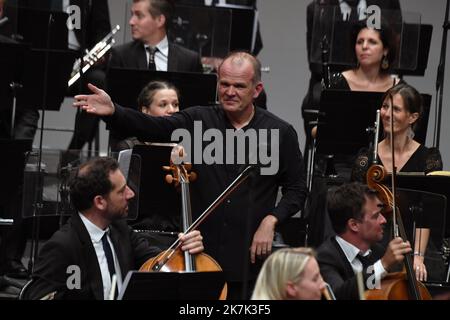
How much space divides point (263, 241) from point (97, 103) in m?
0.92

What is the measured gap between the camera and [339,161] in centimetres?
559

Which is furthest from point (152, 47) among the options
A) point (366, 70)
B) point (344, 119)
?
point (344, 119)

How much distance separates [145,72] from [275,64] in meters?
2.42

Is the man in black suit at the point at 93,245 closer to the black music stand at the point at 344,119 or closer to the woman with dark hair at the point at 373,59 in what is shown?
the black music stand at the point at 344,119

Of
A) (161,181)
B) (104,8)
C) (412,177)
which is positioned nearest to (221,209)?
(161,181)

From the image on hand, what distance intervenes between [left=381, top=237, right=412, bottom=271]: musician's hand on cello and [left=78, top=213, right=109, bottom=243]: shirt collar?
0.99 meters

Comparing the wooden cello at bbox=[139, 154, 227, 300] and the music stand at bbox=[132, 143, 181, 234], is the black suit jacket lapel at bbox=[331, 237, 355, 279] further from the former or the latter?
the music stand at bbox=[132, 143, 181, 234]

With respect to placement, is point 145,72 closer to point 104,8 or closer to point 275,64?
point 104,8

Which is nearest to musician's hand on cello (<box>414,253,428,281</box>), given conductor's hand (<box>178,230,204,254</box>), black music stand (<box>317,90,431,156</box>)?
black music stand (<box>317,90,431,156</box>)

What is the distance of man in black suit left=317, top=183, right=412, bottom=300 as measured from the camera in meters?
4.03

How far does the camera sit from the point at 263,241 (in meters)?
4.52

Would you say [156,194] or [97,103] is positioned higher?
[97,103]

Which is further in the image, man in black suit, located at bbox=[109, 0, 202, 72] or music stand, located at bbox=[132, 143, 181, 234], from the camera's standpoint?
man in black suit, located at bbox=[109, 0, 202, 72]

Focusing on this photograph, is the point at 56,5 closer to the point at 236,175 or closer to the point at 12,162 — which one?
the point at 12,162
